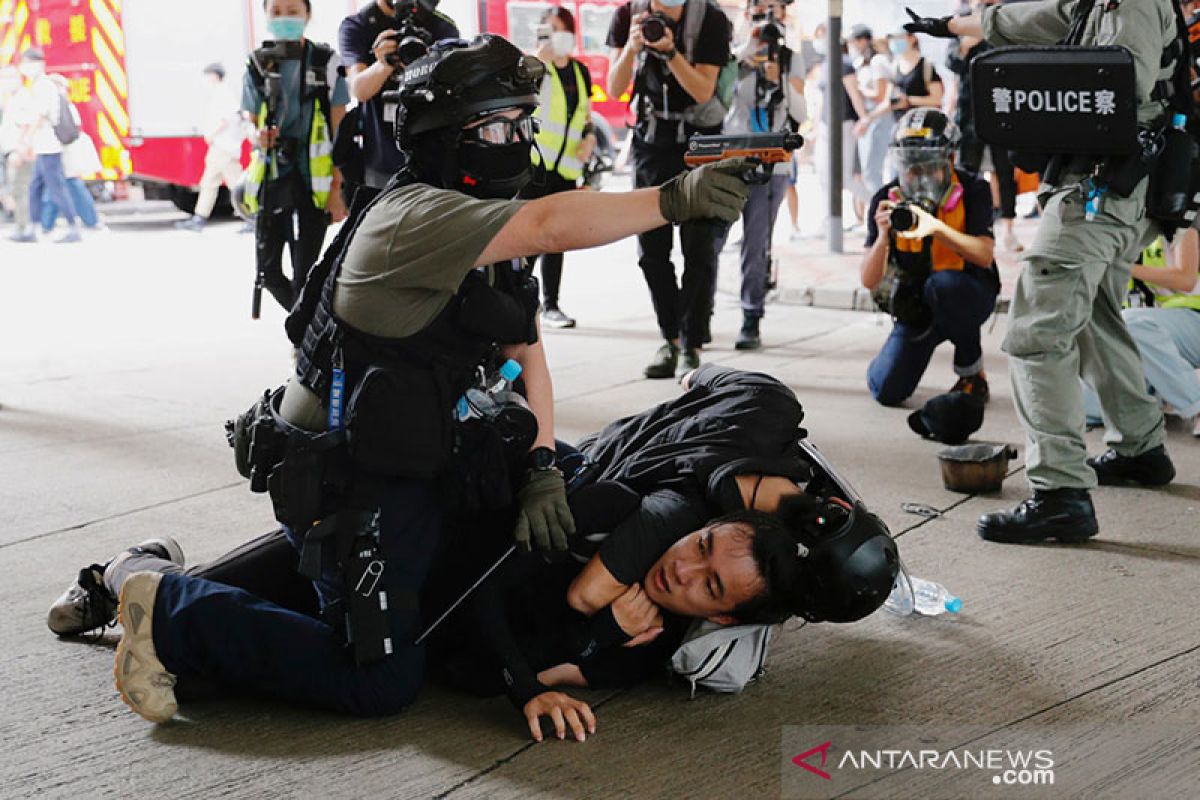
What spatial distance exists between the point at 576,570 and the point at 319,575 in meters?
0.60

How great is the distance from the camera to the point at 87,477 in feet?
17.6

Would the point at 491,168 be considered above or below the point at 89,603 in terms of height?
above

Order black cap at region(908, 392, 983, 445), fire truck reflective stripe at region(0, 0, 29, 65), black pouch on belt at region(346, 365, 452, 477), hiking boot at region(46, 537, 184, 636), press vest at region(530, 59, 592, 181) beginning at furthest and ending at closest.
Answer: fire truck reflective stripe at region(0, 0, 29, 65) < press vest at region(530, 59, 592, 181) < black cap at region(908, 392, 983, 445) < hiking boot at region(46, 537, 184, 636) < black pouch on belt at region(346, 365, 452, 477)

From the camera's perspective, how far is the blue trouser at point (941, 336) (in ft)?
20.7

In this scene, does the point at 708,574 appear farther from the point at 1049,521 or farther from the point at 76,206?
the point at 76,206

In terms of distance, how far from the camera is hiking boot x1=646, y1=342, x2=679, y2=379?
7.12 metres

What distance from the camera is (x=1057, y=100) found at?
4328 mm

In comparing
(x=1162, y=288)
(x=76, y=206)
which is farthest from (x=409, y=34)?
(x=76, y=206)

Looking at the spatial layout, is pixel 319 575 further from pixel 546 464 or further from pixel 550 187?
pixel 550 187

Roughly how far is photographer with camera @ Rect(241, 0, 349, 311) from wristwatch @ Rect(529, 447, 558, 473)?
371cm

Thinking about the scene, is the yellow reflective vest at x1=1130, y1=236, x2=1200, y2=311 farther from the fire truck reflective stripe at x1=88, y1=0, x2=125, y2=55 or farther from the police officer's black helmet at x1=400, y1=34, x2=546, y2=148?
the fire truck reflective stripe at x1=88, y1=0, x2=125, y2=55

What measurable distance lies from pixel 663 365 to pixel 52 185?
934 cm

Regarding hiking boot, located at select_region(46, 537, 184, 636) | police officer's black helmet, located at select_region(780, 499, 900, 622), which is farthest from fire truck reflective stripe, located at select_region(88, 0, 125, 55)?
police officer's black helmet, located at select_region(780, 499, 900, 622)

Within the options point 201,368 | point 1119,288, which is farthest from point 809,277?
point 1119,288
